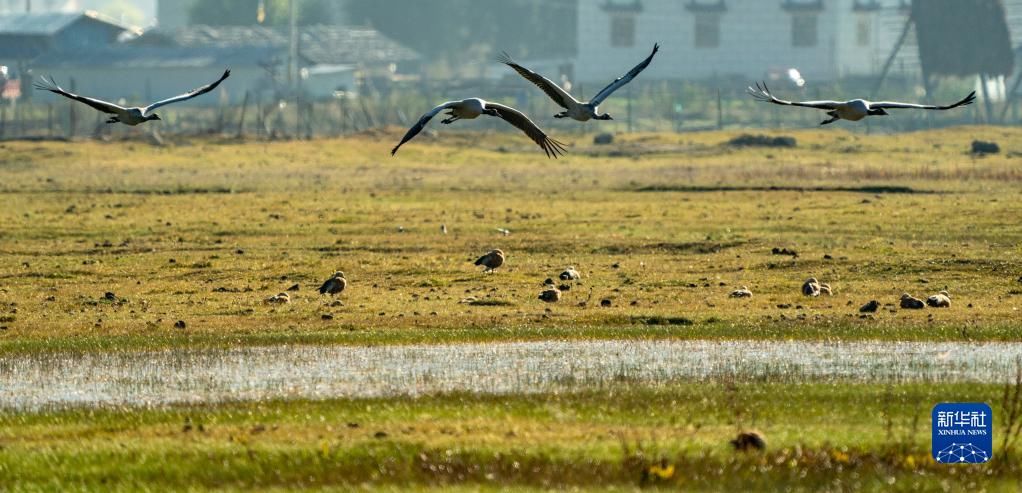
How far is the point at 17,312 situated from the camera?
25.3 metres

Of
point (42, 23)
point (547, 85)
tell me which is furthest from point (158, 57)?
point (547, 85)

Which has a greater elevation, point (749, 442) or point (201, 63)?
point (201, 63)

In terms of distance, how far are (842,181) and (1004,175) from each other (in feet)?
14.9

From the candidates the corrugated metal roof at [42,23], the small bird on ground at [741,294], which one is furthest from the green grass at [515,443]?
the corrugated metal roof at [42,23]

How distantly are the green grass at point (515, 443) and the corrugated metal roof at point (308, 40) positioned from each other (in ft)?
316

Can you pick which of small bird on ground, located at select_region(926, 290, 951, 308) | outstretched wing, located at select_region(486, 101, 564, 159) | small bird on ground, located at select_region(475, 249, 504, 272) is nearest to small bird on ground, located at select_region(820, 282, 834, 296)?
small bird on ground, located at select_region(926, 290, 951, 308)

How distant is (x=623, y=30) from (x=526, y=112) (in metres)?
28.1

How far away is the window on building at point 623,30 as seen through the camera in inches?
4678

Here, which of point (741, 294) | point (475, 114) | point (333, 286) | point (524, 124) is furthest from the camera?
point (333, 286)

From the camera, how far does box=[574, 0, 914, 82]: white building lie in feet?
382

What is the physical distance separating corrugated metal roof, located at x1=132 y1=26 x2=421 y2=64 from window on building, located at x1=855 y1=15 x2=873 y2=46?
30.7 m

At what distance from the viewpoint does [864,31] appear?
122 meters

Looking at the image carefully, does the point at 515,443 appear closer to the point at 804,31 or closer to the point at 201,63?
the point at 201,63

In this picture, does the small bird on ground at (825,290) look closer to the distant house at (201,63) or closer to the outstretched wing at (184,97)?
the outstretched wing at (184,97)
